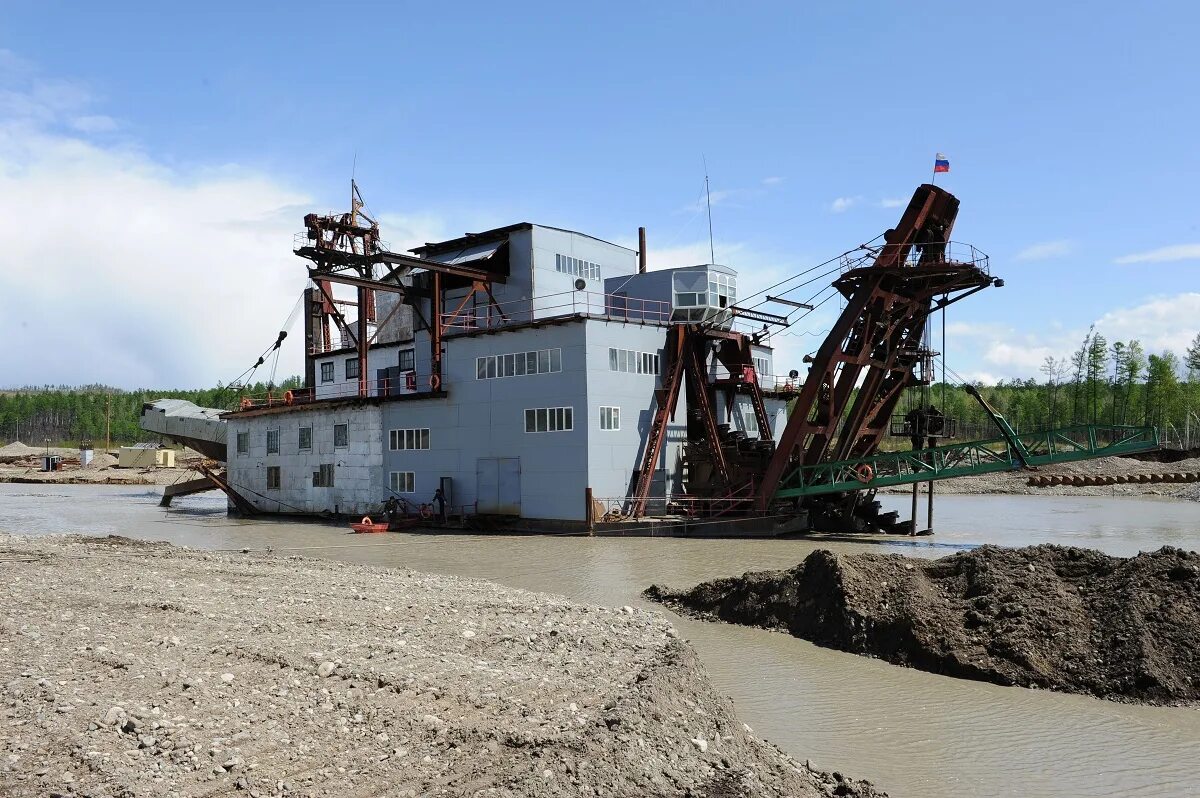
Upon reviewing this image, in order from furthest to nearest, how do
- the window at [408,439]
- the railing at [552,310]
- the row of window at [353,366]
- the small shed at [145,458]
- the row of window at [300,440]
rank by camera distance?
1. the small shed at [145,458]
2. the row of window at [353,366]
3. the row of window at [300,440]
4. the window at [408,439]
5. the railing at [552,310]

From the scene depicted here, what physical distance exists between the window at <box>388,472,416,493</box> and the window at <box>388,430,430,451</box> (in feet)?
3.45

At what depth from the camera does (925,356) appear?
2898cm

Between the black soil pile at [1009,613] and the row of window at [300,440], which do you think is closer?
the black soil pile at [1009,613]

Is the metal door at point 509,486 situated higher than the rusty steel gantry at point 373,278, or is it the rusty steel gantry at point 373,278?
the rusty steel gantry at point 373,278

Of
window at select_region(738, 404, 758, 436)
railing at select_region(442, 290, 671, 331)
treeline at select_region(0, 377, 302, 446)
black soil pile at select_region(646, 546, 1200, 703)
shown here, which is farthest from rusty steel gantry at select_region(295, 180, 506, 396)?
treeline at select_region(0, 377, 302, 446)

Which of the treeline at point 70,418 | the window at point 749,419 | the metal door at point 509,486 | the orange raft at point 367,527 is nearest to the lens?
the metal door at point 509,486

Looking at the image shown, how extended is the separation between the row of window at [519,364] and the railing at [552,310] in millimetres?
1684

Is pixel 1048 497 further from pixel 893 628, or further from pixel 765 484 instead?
pixel 893 628

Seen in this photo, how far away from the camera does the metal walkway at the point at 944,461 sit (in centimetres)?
2573

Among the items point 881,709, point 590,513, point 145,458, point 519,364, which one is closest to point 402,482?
point 519,364

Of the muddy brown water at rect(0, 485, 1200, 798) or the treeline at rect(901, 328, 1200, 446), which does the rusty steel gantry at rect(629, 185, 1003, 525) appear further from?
the treeline at rect(901, 328, 1200, 446)

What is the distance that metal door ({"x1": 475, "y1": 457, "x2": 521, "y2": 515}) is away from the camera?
3161 cm

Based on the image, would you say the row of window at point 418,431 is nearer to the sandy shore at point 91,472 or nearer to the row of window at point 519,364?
the row of window at point 519,364

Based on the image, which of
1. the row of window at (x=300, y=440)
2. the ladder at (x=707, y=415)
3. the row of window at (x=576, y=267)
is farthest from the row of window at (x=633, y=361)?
the row of window at (x=300, y=440)
